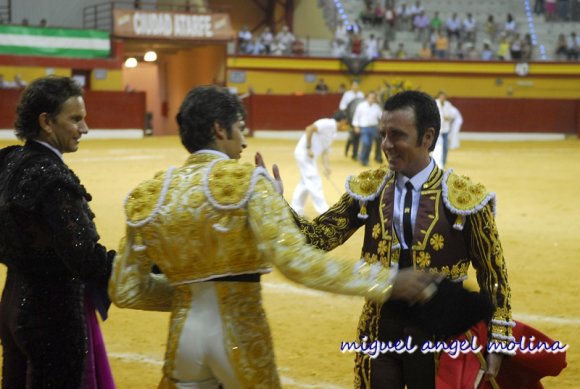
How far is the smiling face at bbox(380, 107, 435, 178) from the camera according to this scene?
2.89m

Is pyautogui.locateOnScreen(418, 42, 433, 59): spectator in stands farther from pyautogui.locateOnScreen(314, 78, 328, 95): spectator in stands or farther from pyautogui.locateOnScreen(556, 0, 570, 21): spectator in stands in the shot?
pyautogui.locateOnScreen(556, 0, 570, 21): spectator in stands

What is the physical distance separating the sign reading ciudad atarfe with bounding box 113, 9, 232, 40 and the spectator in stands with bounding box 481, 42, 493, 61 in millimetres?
9016

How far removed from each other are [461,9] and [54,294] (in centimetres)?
3249

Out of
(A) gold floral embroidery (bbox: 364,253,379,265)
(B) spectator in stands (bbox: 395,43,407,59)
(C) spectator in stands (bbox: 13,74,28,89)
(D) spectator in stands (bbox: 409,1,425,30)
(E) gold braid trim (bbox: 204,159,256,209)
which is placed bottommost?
(C) spectator in stands (bbox: 13,74,28,89)

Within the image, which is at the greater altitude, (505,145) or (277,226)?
(277,226)

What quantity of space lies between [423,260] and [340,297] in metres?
3.99

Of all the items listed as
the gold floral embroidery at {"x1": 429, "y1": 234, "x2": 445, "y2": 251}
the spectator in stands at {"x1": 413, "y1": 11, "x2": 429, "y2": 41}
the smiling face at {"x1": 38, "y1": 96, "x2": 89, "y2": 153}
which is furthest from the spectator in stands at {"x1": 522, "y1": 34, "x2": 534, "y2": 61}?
the smiling face at {"x1": 38, "y1": 96, "x2": 89, "y2": 153}

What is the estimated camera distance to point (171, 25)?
27.3m

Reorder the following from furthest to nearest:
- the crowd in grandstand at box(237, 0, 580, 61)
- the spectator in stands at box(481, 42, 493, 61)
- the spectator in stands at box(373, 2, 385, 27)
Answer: the spectator in stands at box(373, 2, 385, 27), the spectator in stands at box(481, 42, 493, 61), the crowd in grandstand at box(237, 0, 580, 61)

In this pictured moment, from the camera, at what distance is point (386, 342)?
2865 millimetres

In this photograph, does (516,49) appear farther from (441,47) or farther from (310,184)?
(310,184)

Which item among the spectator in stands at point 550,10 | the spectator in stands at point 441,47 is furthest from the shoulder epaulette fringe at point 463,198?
the spectator in stands at point 550,10

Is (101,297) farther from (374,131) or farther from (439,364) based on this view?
(374,131)

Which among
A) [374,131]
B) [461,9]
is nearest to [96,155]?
[374,131]
